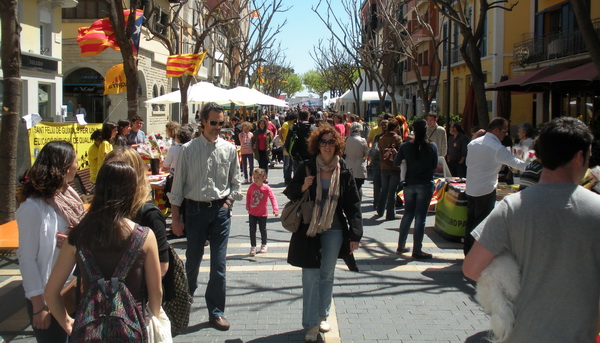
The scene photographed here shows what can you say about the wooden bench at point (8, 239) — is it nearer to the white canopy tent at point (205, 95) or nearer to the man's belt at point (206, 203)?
the man's belt at point (206, 203)

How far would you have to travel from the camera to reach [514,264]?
8.65ft

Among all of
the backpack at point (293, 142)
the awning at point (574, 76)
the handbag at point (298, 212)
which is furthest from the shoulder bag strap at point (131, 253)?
the awning at point (574, 76)

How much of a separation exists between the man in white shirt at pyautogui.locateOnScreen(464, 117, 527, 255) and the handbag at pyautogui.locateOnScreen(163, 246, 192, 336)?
407 cm

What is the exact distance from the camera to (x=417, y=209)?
304 inches

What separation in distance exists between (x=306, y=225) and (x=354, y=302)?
1.41m

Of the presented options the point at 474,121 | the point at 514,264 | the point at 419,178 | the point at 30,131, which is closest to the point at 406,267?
the point at 419,178

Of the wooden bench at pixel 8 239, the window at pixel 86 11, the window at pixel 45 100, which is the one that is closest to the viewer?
the wooden bench at pixel 8 239

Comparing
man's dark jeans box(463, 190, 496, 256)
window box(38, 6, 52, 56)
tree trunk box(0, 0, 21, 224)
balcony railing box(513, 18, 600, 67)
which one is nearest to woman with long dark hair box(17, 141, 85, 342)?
tree trunk box(0, 0, 21, 224)

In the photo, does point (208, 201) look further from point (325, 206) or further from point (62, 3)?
point (62, 3)

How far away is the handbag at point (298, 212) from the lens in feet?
15.8

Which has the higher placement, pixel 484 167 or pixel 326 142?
pixel 326 142

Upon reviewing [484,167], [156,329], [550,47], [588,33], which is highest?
[550,47]

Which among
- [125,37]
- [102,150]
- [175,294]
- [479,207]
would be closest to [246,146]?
[125,37]

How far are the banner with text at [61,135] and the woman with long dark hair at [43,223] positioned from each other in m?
6.76
